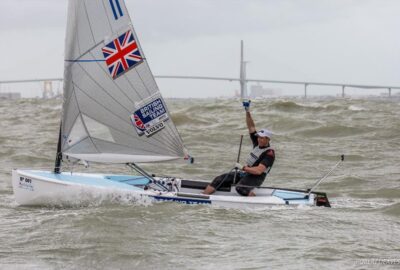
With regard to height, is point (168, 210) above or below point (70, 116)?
below

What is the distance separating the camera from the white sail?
8.42 m

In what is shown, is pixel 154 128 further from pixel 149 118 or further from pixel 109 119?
pixel 109 119

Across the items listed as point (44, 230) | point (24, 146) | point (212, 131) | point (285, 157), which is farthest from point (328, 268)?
point (212, 131)

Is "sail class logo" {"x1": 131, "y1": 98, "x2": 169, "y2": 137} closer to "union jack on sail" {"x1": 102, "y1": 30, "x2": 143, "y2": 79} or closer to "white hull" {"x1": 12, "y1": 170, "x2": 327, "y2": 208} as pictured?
"union jack on sail" {"x1": 102, "y1": 30, "x2": 143, "y2": 79}

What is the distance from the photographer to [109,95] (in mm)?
8625

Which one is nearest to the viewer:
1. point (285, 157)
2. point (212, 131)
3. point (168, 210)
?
point (168, 210)

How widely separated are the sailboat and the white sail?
0.01 meters

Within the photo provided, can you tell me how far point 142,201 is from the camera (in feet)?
27.6

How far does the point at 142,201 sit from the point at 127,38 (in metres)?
1.97

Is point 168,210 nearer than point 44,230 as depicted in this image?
No

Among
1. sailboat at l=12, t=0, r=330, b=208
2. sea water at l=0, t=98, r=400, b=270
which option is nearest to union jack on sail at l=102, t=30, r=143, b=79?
sailboat at l=12, t=0, r=330, b=208

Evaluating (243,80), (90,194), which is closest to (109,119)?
(90,194)

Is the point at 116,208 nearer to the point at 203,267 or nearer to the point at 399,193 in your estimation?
the point at 203,267

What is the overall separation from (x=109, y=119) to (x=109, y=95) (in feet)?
1.00
